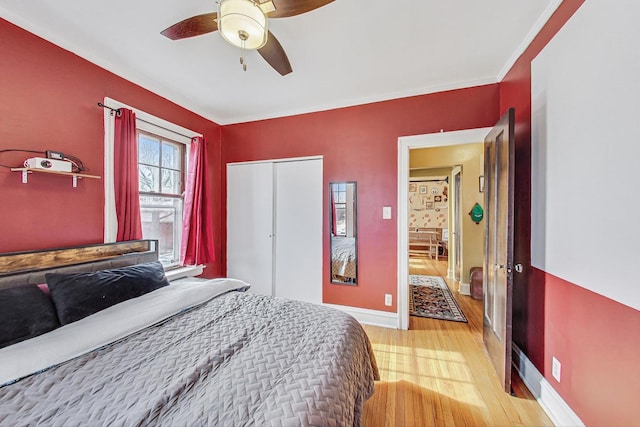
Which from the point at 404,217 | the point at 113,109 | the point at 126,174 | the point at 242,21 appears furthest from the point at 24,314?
the point at 404,217

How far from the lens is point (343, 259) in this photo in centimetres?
299

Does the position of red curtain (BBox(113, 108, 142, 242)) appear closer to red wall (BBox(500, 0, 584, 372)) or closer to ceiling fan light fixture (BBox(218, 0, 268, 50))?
ceiling fan light fixture (BBox(218, 0, 268, 50))

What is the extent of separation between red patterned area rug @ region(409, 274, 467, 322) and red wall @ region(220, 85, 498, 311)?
26.4 inches

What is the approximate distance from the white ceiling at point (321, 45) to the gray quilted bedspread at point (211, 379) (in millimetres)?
2006

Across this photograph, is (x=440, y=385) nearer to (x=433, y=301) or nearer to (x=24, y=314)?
(x=433, y=301)

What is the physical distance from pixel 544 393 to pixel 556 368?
0.74 feet

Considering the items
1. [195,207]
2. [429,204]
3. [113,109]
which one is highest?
[113,109]

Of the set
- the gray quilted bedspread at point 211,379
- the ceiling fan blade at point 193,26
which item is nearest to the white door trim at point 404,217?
the gray quilted bedspread at point 211,379

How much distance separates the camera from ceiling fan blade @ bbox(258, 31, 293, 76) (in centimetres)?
153

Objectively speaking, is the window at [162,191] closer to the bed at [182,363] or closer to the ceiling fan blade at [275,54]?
the bed at [182,363]

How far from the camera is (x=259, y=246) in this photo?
3.36 metres

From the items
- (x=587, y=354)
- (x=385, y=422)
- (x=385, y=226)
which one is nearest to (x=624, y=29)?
(x=587, y=354)

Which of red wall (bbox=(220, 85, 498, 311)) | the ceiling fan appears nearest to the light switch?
red wall (bbox=(220, 85, 498, 311))

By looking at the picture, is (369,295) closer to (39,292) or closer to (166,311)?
(166,311)
